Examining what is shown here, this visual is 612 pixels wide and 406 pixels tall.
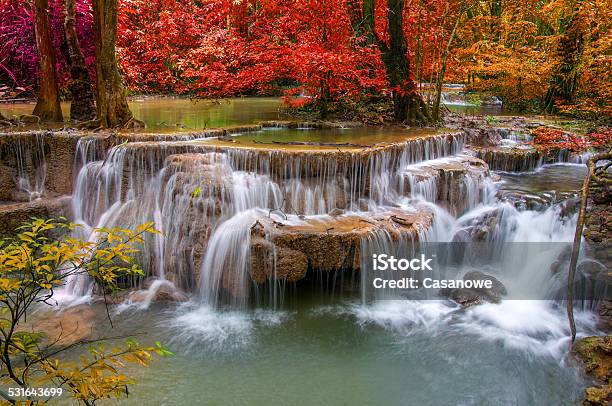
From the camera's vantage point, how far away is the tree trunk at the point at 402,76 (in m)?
11.9

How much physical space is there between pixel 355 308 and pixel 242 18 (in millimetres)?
9955

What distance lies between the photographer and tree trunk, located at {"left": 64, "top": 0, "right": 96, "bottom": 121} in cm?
999

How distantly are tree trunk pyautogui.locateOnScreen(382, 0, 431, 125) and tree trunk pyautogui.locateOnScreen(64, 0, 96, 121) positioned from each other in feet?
24.6

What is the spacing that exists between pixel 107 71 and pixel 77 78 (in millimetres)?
1576

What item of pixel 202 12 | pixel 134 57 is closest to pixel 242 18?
pixel 202 12

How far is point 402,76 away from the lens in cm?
1191

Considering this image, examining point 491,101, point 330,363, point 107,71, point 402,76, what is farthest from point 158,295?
point 491,101

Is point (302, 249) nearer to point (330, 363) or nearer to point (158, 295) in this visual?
point (330, 363)

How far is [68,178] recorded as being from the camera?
8.66m

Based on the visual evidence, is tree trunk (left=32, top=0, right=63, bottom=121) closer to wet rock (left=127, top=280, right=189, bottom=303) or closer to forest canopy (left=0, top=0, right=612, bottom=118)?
forest canopy (left=0, top=0, right=612, bottom=118)

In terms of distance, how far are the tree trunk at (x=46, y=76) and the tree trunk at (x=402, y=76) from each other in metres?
8.31

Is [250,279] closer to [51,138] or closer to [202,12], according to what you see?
[51,138]

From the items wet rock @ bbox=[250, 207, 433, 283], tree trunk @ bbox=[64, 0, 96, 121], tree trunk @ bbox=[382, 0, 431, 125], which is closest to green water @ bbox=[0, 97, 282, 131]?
tree trunk @ bbox=[64, 0, 96, 121]

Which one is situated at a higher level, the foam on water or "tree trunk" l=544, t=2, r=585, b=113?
"tree trunk" l=544, t=2, r=585, b=113
